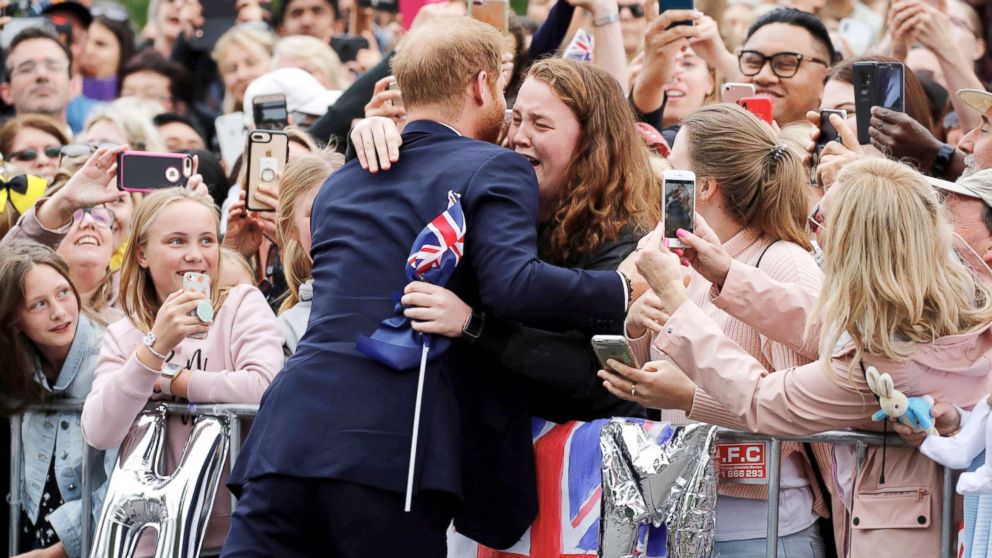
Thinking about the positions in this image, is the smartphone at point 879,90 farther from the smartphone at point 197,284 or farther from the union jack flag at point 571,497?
the smartphone at point 197,284

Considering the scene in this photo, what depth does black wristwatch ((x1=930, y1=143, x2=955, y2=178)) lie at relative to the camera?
17.8ft

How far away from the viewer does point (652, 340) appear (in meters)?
4.59

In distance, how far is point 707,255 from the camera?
4.32 m

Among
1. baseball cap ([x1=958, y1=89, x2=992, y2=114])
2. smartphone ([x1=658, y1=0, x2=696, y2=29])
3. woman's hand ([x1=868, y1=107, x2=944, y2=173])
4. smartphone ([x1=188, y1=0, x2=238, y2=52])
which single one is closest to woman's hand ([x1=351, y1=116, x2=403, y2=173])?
baseball cap ([x1=958, y1=89, x2=992, y2=114])

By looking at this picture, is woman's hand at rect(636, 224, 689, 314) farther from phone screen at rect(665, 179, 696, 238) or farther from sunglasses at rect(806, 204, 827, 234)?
sunglasses at rect(806, 204, 827, 234)

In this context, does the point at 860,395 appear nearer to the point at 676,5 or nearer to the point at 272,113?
the point at 676,5

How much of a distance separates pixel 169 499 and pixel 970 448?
8.52ft

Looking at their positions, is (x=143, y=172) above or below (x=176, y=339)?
above

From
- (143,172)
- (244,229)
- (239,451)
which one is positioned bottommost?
(239,451)

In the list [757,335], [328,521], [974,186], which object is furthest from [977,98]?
[328,521]

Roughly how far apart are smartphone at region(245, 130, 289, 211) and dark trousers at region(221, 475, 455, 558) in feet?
7.95

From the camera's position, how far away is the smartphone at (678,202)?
13.9 ft

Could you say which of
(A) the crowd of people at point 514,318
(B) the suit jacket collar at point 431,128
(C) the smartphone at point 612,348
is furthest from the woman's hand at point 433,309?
(B) the suit jacket collar at point 431,128

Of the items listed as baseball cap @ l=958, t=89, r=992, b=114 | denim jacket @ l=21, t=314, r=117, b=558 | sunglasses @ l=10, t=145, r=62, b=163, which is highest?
baseball cap @ l=958, t=89, r=992, b=114
